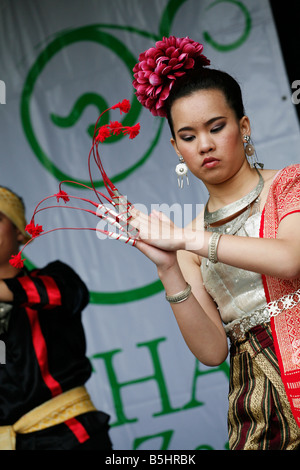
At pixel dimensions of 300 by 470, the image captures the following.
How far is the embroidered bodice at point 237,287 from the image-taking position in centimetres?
179

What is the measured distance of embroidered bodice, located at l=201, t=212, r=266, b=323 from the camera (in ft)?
5.89

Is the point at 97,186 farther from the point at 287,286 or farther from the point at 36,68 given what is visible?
the point at 287,286

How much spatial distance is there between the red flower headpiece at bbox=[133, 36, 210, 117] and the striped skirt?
0.76 metres

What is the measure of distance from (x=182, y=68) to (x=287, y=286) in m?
0.74

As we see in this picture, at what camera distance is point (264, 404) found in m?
1.72

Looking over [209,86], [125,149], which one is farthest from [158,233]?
[125,149]

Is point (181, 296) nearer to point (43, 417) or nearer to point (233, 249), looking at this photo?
point (233, 249)

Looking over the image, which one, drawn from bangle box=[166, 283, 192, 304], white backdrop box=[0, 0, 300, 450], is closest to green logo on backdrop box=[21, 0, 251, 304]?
white backdrop box=[0, 0, 300, 450]

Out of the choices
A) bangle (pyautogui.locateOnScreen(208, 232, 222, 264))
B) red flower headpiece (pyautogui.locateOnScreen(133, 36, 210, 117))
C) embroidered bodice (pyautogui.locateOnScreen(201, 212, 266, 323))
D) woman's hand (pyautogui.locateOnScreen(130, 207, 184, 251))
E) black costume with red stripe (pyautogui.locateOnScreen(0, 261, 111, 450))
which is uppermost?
red flower headpiece (pyautogui.locateOnScreen(133, 36, 210, 117))

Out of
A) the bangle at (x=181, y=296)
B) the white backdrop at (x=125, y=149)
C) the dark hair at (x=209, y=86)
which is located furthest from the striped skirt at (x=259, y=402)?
the white backdrop at (x=125, y=149)

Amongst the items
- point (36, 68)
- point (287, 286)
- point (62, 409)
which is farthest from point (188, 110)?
point (36, 68)

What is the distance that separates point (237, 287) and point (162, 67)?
2.29 feet

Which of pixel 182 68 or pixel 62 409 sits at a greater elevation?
pixel 182 68

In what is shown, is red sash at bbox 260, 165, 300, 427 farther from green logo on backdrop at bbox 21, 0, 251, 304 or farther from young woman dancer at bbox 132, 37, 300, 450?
green logo on backdrop at bbox 21, 0, 251, 304
